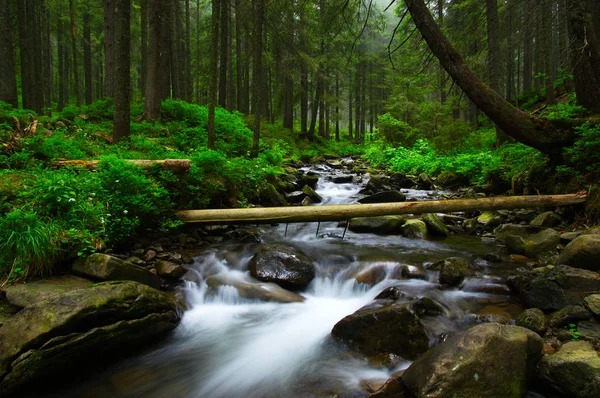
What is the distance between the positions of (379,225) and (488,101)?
3.83 meters

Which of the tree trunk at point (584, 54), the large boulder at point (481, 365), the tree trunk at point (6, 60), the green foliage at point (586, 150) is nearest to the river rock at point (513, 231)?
the green foliage at point (586, 150)

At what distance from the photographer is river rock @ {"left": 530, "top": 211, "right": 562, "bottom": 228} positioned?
7316 mm

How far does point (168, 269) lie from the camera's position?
5.98m

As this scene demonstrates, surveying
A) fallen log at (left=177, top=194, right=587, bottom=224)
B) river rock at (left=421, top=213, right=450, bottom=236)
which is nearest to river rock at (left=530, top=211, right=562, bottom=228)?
fallen log at (left=177, top=194, right=587, bottom=224)

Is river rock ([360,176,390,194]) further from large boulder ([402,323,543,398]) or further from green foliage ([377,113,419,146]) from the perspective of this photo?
large boulder ([402,323,543,398])

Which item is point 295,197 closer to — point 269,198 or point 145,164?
point 269,198

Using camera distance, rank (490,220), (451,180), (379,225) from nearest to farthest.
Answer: (490,220)
(379,225)
(451,180)

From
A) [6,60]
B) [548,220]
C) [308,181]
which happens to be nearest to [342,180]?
[308,181]

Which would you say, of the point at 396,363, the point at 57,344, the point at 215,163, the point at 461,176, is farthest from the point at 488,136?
the point at 57,344

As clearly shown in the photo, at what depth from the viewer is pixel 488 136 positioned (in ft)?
57.4

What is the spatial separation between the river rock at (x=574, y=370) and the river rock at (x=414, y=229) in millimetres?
5241

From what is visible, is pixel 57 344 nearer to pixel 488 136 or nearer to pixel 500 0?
pixel 488 136

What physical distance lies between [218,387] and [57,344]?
72.7 inches

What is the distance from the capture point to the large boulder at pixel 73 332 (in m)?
3.49
